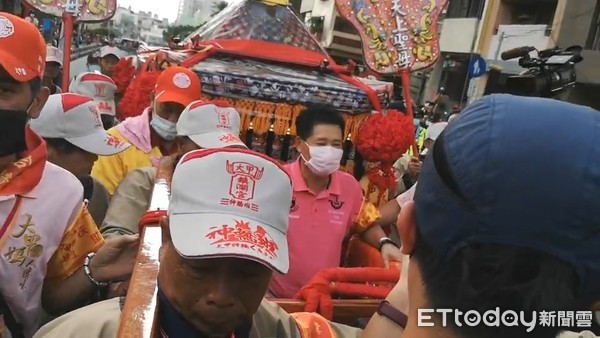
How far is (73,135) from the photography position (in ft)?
8.04

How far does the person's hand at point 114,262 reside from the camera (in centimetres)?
175

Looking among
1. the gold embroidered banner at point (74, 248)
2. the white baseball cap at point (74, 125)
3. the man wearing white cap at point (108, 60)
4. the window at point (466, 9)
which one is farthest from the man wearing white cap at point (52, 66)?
the window at point (466, 9)

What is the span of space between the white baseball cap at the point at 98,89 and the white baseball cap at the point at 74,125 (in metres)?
2.48

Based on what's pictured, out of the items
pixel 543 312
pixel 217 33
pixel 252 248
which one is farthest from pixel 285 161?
pixel 543 312

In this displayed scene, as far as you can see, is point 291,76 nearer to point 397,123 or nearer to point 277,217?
point 397,123

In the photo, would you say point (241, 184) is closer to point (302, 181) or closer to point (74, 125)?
point (74, 125)

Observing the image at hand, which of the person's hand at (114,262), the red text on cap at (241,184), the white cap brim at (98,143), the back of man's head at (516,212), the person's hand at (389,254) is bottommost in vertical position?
the person's hand at (389,254)

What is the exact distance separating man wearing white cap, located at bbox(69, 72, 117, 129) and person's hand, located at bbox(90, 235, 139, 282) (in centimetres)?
340

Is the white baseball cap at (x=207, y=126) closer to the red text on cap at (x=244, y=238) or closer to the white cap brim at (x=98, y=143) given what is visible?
the white cap brim at (x=98, y=143)

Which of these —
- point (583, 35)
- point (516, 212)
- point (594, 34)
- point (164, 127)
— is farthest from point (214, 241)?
point (594, 34)

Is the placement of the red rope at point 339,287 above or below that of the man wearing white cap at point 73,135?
Answer: below

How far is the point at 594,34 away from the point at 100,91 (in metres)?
13.1

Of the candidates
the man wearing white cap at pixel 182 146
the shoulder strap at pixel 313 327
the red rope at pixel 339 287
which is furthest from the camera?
the man wearing white cap at pixel 182 146

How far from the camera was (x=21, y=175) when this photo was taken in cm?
159
